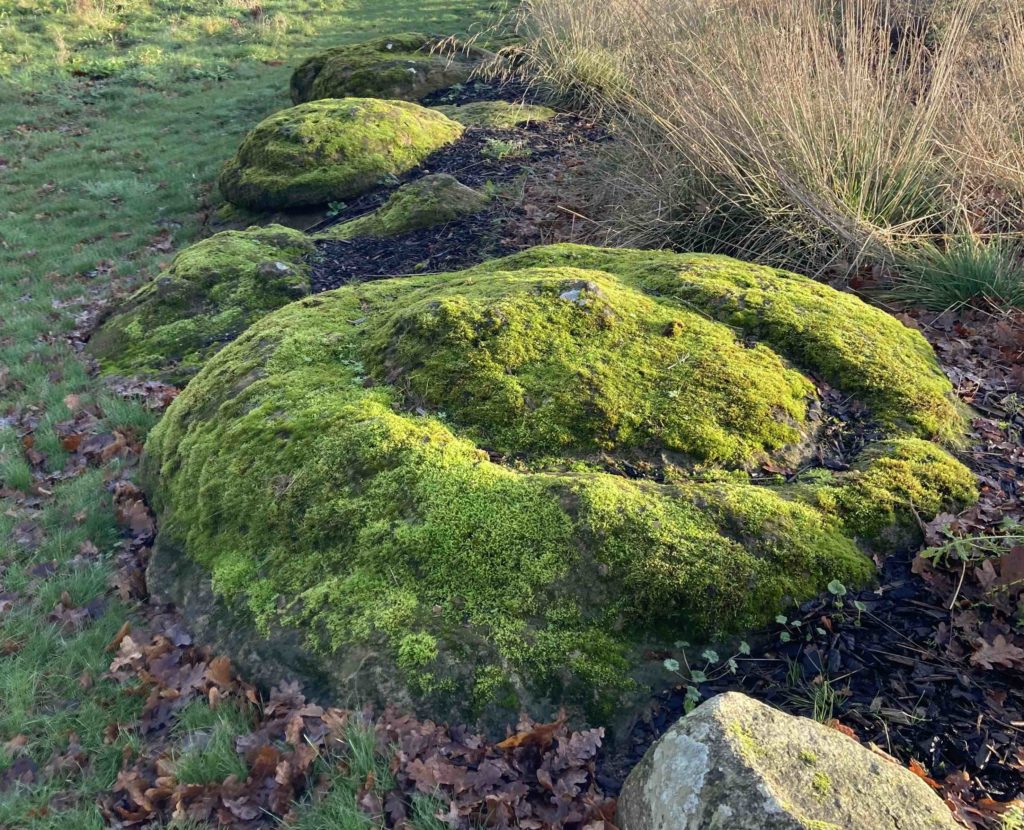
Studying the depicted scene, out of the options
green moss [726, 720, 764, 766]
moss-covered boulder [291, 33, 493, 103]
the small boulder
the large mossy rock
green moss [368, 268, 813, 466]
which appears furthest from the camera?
moss-covered boulder [291, 33, 493, 103]

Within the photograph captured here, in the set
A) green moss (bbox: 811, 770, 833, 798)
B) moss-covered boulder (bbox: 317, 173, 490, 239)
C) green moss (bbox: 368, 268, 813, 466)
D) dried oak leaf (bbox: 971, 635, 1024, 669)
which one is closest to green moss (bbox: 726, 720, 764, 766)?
green moss (bbox: 811, 770, 833, 798)

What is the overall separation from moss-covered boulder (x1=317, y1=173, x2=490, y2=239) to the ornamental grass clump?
1.63 m

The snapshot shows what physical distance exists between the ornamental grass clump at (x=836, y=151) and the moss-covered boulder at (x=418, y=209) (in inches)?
64.2

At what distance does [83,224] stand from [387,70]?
5.04 metres

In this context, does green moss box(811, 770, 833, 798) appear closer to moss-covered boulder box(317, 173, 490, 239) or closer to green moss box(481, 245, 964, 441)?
green moss box(481, 245, 964, 441)

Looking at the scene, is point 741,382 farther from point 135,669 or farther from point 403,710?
point 135,669

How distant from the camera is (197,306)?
261 inches

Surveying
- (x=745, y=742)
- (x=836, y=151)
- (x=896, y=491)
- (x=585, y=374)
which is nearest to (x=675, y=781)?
(x=745, y=742)

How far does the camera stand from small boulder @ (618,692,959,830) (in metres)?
2.00

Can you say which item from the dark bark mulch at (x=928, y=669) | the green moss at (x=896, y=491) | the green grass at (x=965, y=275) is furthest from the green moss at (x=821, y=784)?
the green grass at (x=965, y=275)

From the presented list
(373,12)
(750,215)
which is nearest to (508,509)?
(750,215)

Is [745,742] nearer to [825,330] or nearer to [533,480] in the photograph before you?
[533,480]

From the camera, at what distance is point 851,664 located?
108 inches

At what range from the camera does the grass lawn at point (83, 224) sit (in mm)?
3271
